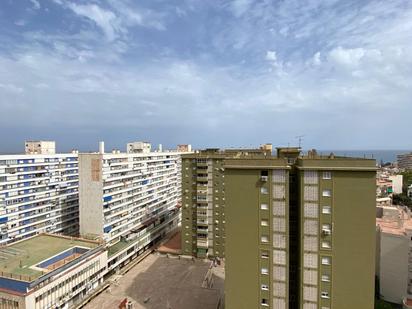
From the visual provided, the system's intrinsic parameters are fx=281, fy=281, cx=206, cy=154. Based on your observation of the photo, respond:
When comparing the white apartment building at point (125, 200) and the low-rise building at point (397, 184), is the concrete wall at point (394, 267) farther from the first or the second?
the low-rise building at point (397, 184)

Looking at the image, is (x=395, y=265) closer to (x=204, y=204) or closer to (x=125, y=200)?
(x=204, y=204)

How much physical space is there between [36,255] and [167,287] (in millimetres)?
18654

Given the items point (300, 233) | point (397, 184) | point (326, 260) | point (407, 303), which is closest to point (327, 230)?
point (300, 233)

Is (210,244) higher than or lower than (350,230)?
lower

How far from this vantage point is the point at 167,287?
42.5m

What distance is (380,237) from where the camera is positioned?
3725cm

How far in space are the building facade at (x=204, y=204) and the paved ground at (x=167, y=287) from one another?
130 inches

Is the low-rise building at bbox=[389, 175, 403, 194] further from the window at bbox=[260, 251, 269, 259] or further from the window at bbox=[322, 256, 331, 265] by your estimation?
the window at bbox=[260, 251, 269, 259]

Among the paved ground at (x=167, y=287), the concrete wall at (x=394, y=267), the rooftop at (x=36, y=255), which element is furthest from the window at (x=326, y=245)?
the rooftop at (x=36, y=255)

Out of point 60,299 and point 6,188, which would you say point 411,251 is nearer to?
point 60,299

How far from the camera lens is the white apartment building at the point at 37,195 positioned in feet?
148

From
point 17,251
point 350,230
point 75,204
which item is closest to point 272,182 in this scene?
point 350,230

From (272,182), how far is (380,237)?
24.1 m

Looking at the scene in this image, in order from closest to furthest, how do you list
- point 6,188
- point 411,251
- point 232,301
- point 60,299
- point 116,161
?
point 232,301, point 60,299, point 411,251, point 6,188, point 116,161
